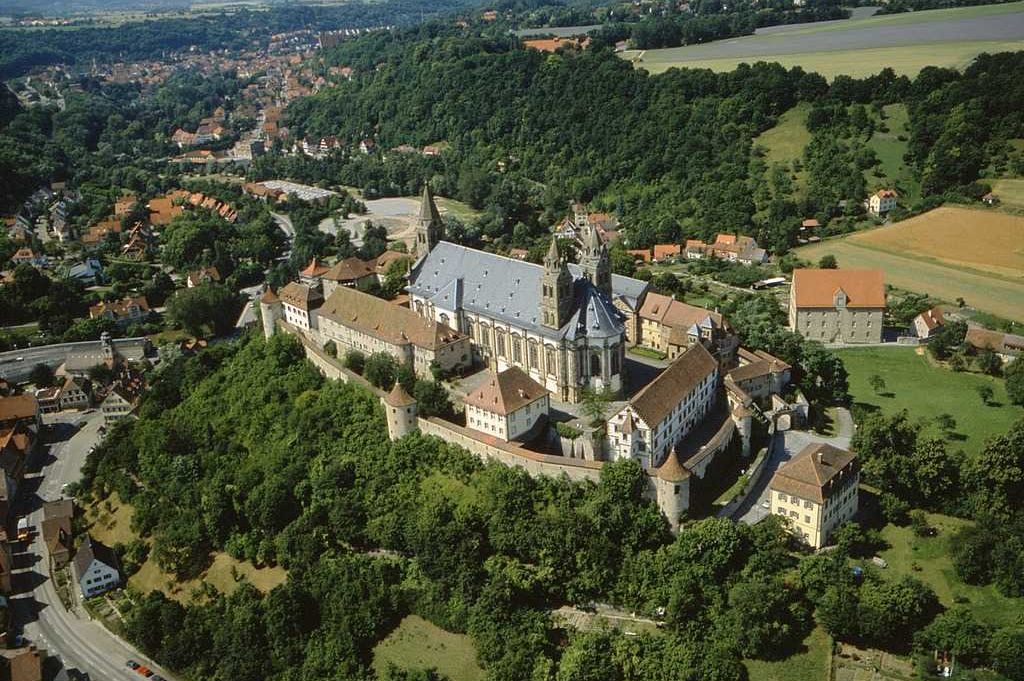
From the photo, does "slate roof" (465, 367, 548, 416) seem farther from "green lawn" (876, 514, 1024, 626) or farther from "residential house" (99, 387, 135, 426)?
"residential house" (99, 387, 135, 426)

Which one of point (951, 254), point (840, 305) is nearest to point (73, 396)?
point (840, 305)

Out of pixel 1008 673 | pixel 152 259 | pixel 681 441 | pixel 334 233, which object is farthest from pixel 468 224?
pixel 1008 673

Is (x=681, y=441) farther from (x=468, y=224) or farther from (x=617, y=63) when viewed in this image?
(x=617, y=63)

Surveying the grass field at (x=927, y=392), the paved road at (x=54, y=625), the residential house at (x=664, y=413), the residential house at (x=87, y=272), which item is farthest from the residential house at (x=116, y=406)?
the grass field at (x=927, y=392)

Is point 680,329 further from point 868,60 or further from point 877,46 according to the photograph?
point 877,46

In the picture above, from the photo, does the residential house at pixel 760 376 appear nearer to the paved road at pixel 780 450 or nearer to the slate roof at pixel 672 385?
the slate roof at pixel 672 385
